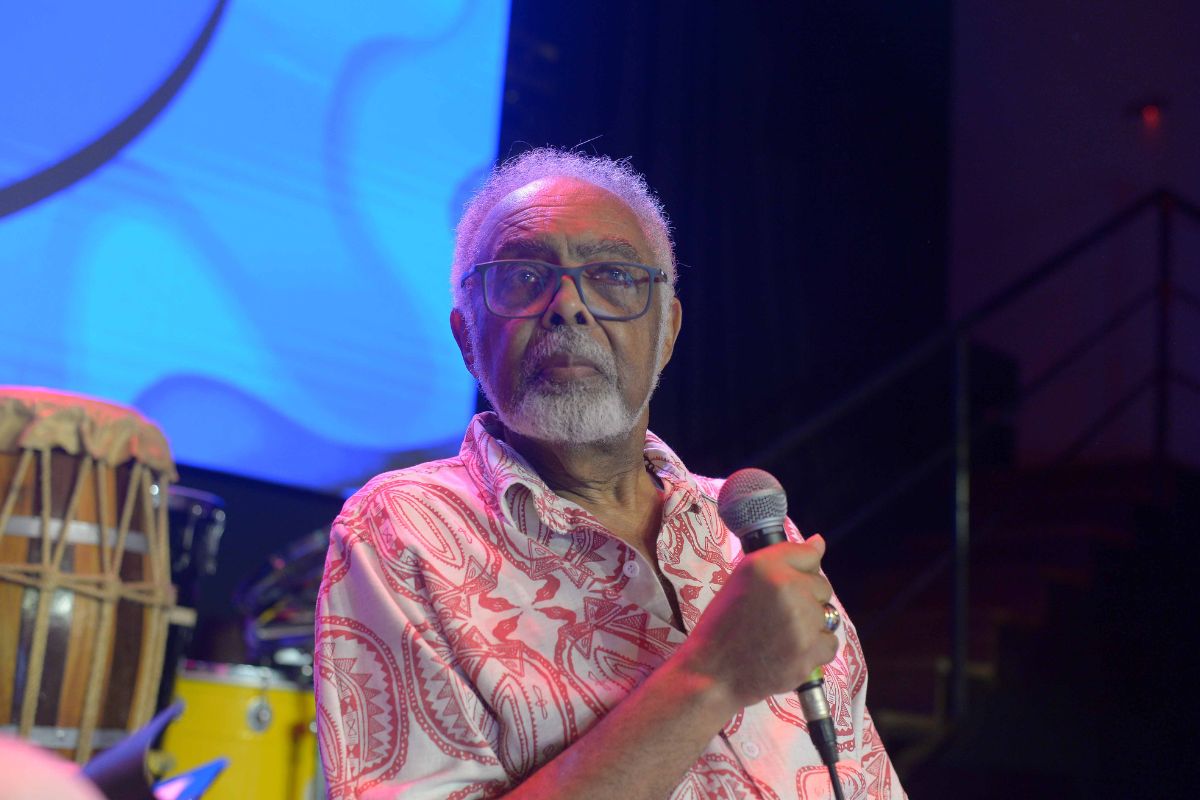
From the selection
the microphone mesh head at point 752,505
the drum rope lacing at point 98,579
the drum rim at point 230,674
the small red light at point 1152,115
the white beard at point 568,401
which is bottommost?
the drum rim at point 230,674

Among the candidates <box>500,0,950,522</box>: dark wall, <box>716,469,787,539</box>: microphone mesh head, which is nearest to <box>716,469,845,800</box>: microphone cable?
<box>716,469,787,539</box>: microphone mesh head

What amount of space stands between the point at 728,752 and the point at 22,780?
96cm

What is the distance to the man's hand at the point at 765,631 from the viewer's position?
100 cm

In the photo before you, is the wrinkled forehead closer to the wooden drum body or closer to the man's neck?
the man's neck

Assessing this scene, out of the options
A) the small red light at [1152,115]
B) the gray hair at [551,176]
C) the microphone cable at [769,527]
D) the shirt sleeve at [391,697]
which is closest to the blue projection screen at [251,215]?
the gray hair at [551,176]

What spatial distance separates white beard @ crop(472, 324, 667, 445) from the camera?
1333mm

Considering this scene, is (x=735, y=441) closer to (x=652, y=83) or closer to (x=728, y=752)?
(x=652, y=83)

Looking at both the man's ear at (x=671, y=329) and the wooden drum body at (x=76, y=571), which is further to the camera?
the wooden drum body at (x=76, y=571)

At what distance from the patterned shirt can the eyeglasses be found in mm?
175

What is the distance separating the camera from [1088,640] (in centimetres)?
331

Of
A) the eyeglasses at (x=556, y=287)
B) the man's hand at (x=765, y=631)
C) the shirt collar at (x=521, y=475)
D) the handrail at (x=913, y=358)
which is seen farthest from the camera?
the handrail at (x=913, y=358)

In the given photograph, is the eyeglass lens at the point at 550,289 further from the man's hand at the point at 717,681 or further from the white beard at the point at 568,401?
the man's hand at the point at 717,681

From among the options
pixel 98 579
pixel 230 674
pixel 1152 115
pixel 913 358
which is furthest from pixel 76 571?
pixel 1152 115

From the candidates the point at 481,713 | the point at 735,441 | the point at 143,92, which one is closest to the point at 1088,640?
the point at 735,441
